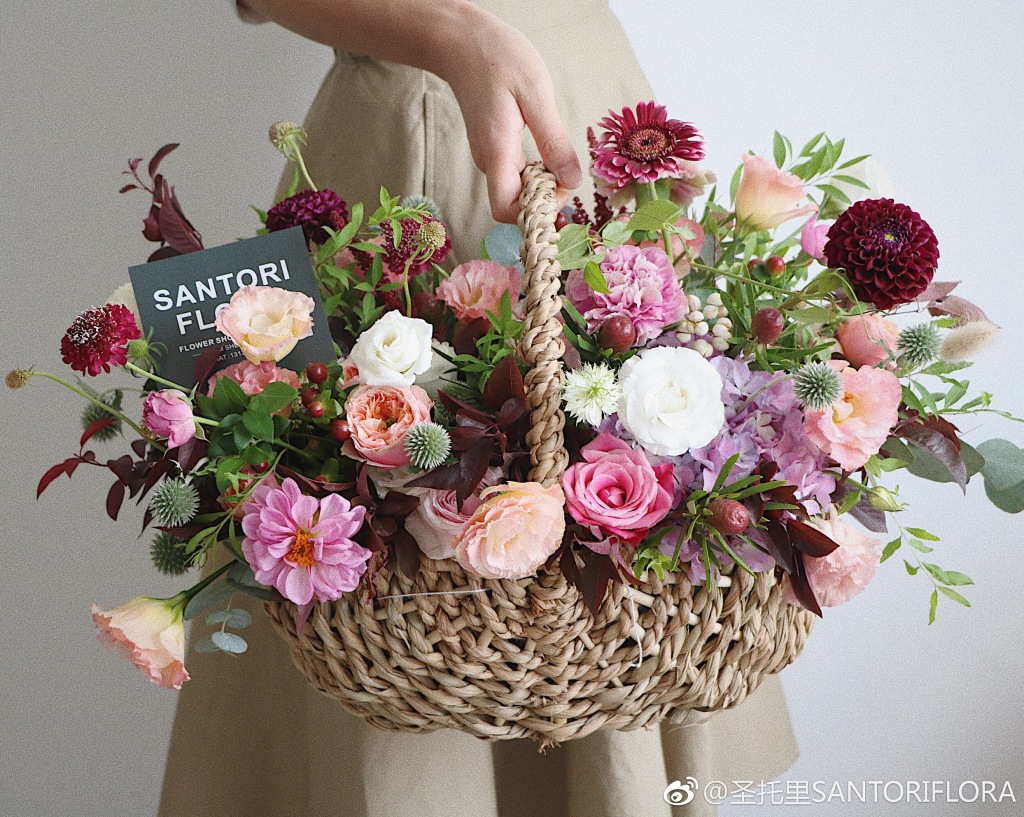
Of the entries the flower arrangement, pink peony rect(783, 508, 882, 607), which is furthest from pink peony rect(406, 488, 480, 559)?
pink peony rect(783, 508, 882, 607)

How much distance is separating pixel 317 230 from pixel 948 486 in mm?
998

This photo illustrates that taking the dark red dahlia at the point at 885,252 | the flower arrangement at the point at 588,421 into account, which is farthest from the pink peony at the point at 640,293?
the dark red dahlia at the point at 885,252

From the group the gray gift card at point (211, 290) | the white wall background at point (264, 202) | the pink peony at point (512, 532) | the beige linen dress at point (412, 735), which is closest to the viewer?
the pink peony at point (512, 532)

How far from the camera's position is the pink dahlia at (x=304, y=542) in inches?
19.8

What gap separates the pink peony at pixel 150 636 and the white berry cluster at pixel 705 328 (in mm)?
A: 351

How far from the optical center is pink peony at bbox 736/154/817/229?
1.96ft

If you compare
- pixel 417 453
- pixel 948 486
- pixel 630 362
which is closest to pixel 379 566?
pixel 417 453

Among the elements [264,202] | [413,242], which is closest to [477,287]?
[413,242]

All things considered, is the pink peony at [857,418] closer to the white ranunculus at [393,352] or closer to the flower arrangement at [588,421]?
the flower arrangement at [588,421]

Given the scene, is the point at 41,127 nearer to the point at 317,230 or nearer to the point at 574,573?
the point at 317,230

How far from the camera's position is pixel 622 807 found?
76 cm

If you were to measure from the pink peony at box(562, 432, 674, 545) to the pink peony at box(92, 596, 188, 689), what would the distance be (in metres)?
0.25

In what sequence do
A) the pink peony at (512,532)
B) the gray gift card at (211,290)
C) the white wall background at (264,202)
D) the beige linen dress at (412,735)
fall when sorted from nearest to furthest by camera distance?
the pink peony at (512,532) < the gray gift card at (211,290) < the beige linen dress at (412,735) < the white wall background at (264,202)

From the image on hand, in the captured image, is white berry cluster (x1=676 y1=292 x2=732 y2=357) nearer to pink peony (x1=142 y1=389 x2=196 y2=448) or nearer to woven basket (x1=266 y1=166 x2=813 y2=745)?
woven basket (x1=266 y1=166 x2=813 y2=745)
